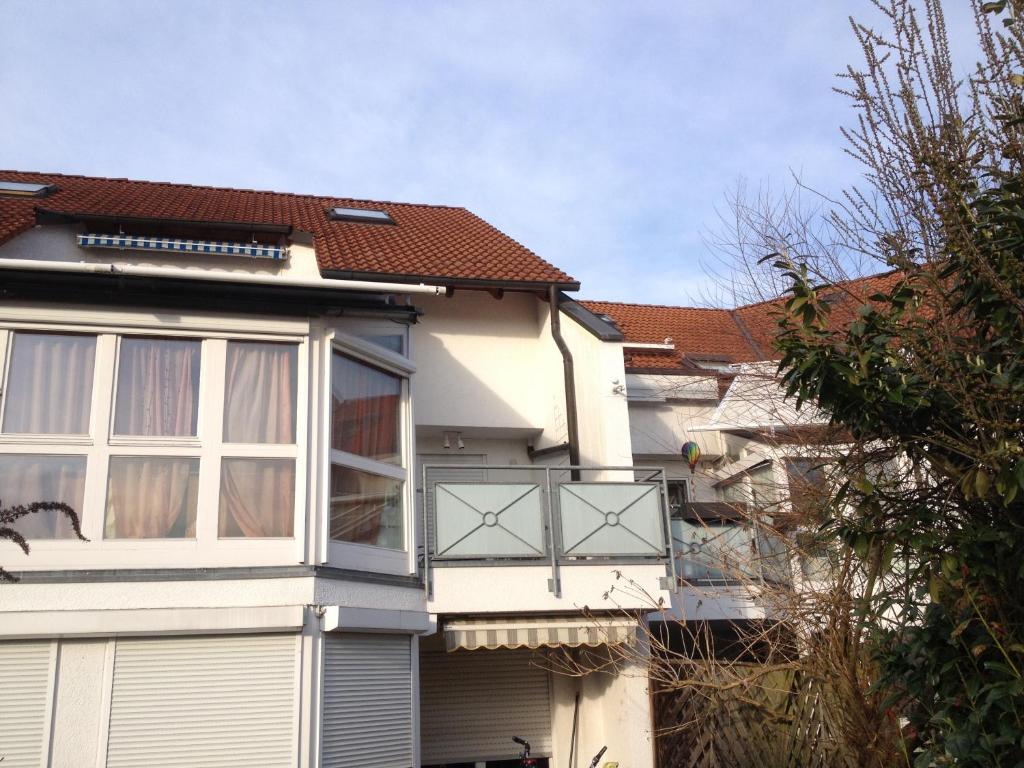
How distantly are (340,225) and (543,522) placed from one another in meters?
7.03

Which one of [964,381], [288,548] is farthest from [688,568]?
[964,381]

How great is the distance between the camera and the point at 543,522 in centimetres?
1127

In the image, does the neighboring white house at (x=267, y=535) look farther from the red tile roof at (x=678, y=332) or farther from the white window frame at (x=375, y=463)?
the red tile roof at (x=678, y=332)

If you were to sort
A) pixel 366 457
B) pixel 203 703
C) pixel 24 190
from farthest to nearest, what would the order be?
pixel 24 190, pixel 366 457, pixel 203 703

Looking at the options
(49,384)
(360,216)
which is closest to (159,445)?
(49,384)

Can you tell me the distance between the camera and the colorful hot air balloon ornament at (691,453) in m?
16.6

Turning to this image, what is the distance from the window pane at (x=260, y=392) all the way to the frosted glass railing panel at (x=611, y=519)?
11.2 ft

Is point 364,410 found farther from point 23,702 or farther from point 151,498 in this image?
point 23,702

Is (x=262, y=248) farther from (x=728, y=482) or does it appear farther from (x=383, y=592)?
(x=728, y=482)

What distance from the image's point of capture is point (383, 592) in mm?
10156

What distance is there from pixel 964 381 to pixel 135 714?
23.7 feet

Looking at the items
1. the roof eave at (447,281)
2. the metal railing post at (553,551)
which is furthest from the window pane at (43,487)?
the metal railing post at (553,551)

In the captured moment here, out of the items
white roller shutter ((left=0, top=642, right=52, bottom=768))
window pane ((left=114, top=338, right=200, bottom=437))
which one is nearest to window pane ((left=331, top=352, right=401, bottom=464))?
window pane ((left=114, top=338, right=200, bottom=437))

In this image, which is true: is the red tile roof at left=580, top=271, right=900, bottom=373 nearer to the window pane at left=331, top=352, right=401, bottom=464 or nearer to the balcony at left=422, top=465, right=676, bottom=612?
the balcony at left=422, top=465, right=676, bottom=612
